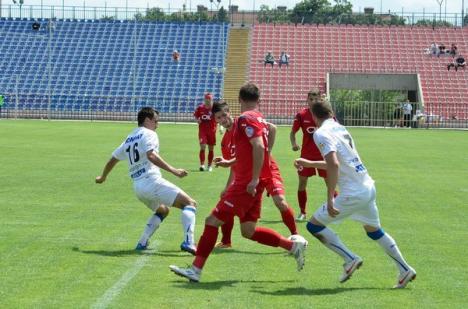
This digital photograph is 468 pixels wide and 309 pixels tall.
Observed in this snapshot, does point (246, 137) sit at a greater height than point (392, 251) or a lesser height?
greater

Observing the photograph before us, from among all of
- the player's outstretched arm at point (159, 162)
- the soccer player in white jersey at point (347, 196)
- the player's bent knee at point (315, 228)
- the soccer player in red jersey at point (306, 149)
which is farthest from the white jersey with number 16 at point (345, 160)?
the soccer player in red jersey at point (306, 149)

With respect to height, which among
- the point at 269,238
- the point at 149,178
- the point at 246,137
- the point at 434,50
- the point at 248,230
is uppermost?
the point at 246,137

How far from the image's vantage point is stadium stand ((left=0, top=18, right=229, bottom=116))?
64188 mm

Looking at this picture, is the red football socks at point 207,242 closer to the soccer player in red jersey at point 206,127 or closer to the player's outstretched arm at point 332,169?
the player's outstretched arm at point 332,169

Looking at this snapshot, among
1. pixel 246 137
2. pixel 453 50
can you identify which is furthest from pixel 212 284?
pixel 453 50

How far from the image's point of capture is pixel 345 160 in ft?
29.5

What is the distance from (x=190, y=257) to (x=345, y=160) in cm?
252

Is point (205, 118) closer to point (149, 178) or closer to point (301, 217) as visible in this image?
point (301, 217)

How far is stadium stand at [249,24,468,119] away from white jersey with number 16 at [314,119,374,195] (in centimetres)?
5151

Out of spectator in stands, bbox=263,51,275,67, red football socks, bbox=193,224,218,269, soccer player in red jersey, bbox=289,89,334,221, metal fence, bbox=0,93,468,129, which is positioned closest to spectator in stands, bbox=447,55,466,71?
metal fence, bbox=0,93,468,129

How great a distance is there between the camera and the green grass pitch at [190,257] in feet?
27.7

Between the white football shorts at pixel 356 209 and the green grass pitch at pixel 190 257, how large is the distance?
62cm

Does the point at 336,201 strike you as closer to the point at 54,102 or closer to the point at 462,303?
the point at 462,303

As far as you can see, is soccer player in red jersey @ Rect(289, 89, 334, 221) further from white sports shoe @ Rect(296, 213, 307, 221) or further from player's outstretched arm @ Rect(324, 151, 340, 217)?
player's outstretched arm @ Rect(324, 151, 340, 217)
